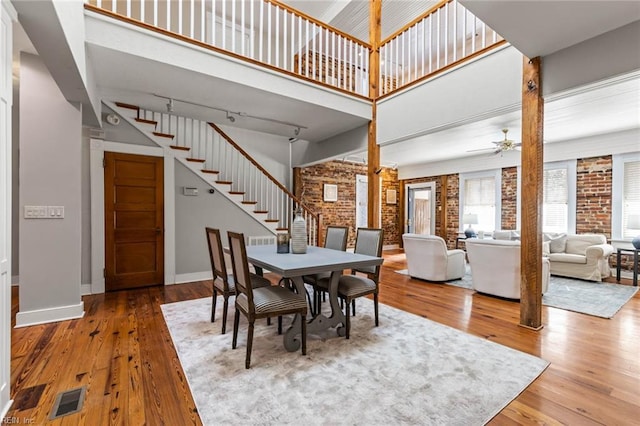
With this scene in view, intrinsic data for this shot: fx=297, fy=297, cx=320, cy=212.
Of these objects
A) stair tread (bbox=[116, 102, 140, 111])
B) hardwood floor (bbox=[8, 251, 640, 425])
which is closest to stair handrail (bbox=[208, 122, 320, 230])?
stair tread (bbox=[116, 102, 140, 111])

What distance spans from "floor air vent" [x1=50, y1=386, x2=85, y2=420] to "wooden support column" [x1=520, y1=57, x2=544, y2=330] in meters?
3.69

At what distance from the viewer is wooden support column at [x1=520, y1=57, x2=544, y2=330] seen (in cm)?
285

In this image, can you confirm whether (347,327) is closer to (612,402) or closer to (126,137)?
(612,402)

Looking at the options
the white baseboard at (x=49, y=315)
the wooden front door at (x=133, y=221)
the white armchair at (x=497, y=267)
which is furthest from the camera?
the wooden front door at (x=133, y=221)

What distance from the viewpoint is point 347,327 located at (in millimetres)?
2684

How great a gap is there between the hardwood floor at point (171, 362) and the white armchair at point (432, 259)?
989 mm

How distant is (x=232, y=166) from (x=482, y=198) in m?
6.18

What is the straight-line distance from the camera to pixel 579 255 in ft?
17.1

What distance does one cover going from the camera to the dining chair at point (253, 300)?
2205 millimetres

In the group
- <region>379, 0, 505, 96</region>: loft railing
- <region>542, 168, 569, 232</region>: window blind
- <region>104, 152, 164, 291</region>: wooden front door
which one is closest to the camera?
<region>379, 0, 505, 96</region>: loft railing

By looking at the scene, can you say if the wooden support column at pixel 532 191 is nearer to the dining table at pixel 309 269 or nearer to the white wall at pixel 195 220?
the dining table at pixel 309 269

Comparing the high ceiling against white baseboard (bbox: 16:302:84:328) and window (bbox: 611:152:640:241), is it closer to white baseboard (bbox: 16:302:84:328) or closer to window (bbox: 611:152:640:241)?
window (bbox: 611:152:640:241)

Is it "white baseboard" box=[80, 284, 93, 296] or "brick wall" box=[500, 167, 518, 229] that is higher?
"brick wall" box=[500, 167, 518, 229]

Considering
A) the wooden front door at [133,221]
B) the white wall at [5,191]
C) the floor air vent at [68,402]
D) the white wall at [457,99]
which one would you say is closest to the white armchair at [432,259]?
the white wall at [457,99]
